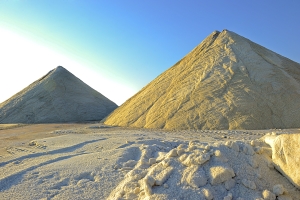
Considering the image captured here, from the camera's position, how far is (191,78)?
11.8 m

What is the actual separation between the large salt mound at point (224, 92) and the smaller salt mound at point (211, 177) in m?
5.78

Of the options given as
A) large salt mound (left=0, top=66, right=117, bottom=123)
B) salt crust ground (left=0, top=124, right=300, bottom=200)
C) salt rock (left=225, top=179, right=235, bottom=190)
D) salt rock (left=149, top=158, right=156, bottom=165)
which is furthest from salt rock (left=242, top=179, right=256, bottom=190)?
large salt mound (left=0, top=66, right=117, bottom=123)

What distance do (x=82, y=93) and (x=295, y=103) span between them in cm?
1670

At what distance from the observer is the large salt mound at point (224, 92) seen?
9.38 m

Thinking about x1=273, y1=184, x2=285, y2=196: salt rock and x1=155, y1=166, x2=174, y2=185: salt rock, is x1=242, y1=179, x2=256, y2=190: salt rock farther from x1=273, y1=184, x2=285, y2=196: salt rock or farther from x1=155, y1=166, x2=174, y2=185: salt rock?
x1=155, y1=166, x2=174, y2=185: salt rock

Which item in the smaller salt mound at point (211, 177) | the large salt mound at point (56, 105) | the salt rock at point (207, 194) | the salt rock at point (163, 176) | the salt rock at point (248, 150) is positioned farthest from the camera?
the large salt mound at point (56, 105)

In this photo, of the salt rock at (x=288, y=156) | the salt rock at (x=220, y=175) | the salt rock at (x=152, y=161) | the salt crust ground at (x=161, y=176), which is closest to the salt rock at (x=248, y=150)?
the salt crust ground at (x=161, y=176)

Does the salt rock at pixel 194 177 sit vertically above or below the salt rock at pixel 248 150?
below

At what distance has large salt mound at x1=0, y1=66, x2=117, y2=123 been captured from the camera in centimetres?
1922

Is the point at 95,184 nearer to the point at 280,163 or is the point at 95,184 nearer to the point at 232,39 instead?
the point at 280,163

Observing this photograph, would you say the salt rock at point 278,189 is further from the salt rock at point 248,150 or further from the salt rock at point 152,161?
the salt rock at point 152,161

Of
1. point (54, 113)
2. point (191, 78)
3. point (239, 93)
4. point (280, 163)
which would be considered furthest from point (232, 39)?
point (54, 113)

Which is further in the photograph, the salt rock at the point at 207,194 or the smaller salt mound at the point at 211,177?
the smaller salt mound at the point at 211,177

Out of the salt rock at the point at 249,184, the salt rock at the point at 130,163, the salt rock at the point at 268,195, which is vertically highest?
the salt rock at the point at 249,184
